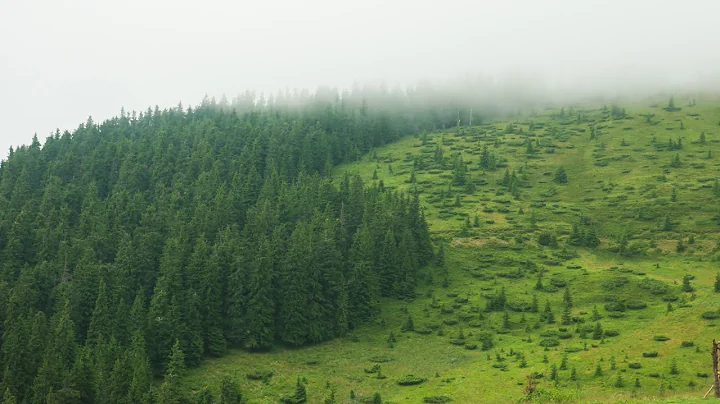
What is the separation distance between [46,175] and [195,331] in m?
98.9

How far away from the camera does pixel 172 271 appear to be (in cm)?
11281

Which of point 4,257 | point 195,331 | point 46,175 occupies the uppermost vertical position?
point 46,175

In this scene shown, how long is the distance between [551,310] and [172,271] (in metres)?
69.6

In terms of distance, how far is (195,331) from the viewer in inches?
4136

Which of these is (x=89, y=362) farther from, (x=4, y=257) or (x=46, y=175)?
(x=46, y=175)

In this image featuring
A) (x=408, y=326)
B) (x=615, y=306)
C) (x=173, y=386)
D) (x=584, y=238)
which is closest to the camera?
(x=173, y=386)

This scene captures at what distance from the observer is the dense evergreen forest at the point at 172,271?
3487 inches

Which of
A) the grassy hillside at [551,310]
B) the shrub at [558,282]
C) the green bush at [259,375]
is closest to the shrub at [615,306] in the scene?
the grassy hillside at [551,310]

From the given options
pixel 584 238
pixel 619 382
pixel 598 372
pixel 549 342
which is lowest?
pixel 549 342

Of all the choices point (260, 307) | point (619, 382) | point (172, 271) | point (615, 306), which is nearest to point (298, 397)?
point (260, 307)

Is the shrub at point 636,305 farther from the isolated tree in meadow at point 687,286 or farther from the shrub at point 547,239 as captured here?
the shrub at point 547,239

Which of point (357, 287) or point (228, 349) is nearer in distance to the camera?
point (228, 349)

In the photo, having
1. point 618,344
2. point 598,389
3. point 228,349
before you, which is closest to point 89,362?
point 228,349

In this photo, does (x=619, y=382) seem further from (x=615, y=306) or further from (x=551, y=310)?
(x=551, y=310)
